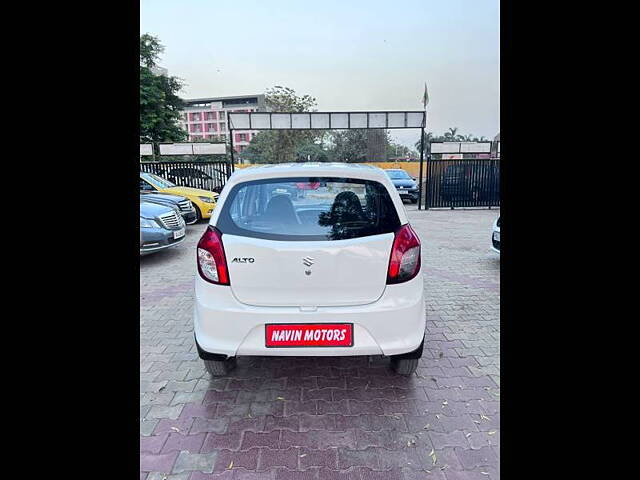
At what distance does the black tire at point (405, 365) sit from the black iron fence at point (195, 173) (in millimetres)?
11971

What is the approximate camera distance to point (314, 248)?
233 centimetres

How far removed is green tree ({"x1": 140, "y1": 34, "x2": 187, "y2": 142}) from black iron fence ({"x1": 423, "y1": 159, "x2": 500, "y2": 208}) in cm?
2134

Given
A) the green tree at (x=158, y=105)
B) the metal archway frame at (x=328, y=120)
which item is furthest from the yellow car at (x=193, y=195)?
the green tree at (x=158, y=105)

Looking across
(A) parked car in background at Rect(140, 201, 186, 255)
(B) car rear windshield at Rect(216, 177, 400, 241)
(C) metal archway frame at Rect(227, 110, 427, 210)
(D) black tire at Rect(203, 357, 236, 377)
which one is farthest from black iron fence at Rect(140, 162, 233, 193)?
(B) car rear windshield at Rect(216, 177, 400, 241)

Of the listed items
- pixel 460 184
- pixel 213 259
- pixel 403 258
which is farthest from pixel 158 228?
pixel 460 184

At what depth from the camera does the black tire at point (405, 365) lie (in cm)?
274

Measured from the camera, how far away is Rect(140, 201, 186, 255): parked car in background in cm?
650

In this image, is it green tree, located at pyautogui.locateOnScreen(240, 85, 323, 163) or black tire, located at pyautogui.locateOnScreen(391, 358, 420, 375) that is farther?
green tree, located at pyautogui.locateOnScreen(240, 85, 323, 163)

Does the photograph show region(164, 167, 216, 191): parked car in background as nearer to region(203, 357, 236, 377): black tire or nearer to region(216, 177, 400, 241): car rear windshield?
region(203, 357, 236, 377): black tire

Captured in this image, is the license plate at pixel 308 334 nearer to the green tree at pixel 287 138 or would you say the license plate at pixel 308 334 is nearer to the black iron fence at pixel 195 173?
the black iron fence at pixel 195 173

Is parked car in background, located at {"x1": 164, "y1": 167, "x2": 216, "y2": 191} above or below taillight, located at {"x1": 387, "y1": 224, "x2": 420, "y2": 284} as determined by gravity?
above
